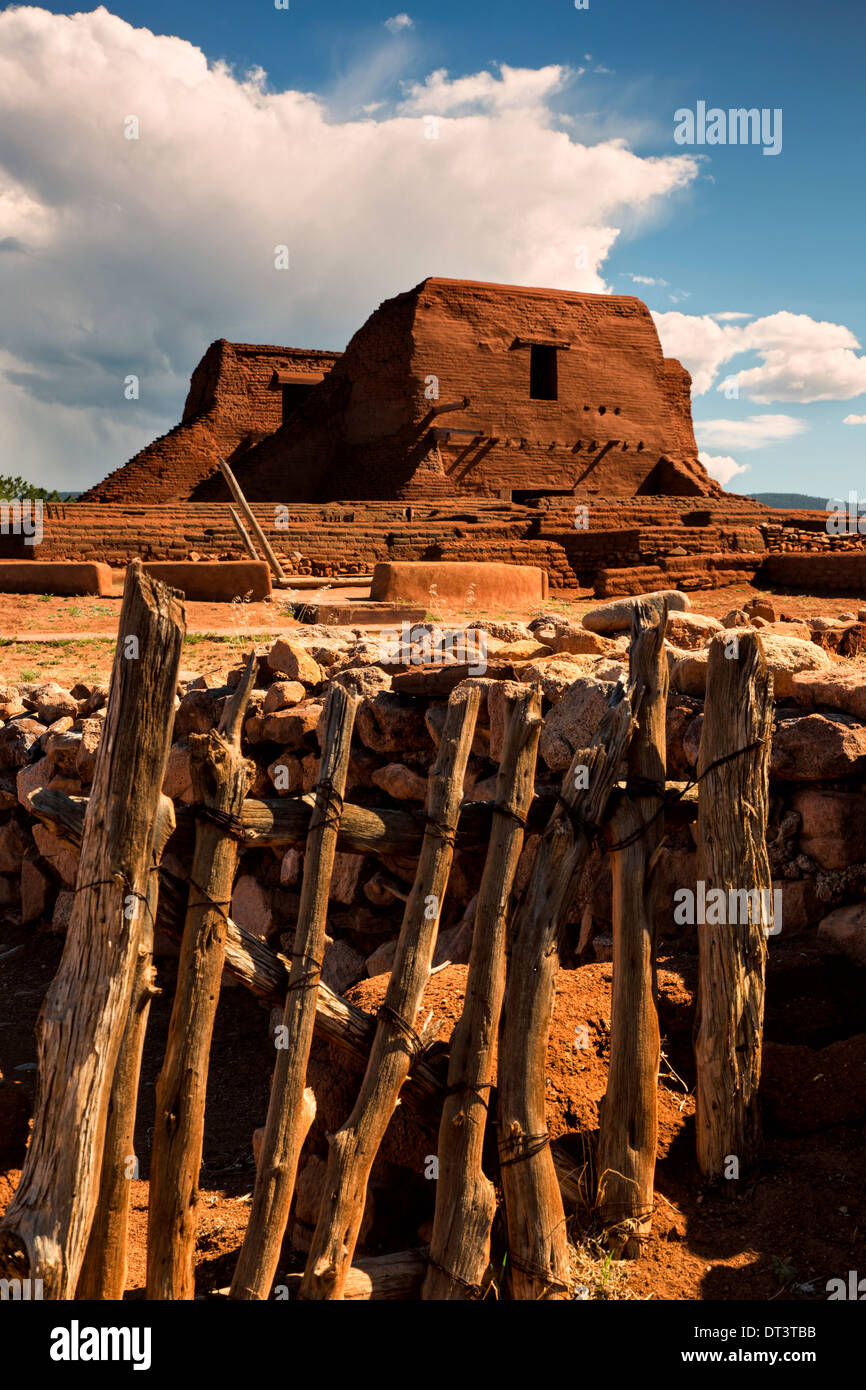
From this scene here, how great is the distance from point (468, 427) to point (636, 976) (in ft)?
82.4

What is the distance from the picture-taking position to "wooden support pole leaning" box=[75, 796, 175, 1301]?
7.61ft

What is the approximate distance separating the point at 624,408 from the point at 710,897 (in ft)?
90.7

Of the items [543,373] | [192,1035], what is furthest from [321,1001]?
[543,373]

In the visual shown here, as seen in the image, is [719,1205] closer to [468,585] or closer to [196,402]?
[468,585]

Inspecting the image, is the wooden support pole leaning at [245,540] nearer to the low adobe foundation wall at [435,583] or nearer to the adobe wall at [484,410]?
the low adobe foundation wall at [435,583]

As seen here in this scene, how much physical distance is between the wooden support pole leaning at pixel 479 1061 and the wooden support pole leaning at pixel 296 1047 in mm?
383

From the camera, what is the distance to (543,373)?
2833cm

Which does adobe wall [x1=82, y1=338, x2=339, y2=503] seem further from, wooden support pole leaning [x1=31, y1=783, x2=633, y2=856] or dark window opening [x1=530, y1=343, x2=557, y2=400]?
wooden support pole leaning [x1=31, y1=783, x2=633, y2=856]

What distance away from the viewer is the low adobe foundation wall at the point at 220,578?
1163cm

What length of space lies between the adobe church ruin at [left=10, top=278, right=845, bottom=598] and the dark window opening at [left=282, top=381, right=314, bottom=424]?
5 cm

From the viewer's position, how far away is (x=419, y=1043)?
8.71 feet

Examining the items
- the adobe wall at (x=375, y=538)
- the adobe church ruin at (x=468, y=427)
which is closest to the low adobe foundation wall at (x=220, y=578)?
the adobe wall at (x=375, y=538)
